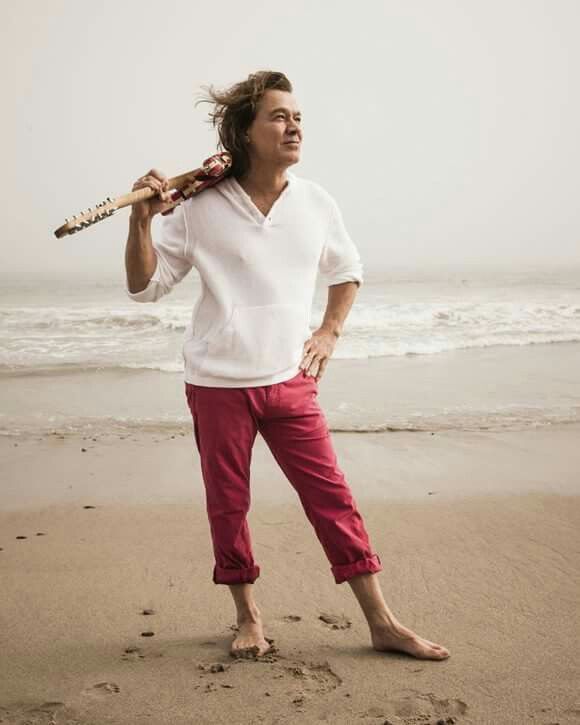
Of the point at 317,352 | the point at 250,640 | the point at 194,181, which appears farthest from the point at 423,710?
the point at 194,181

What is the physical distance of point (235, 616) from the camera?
2.68 m

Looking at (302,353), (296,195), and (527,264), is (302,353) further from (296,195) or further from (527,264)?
(527,264)

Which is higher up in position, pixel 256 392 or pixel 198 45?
pixel 198 45

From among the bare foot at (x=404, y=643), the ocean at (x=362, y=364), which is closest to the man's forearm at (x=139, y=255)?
the bare foot at (x=404, y=643)

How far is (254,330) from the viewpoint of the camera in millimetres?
2277

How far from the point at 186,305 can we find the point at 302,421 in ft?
45.1

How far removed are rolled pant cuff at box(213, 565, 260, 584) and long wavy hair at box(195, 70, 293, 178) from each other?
112 centimetres

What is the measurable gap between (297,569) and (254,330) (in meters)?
1.14

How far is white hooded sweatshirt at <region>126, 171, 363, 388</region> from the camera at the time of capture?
2270mm

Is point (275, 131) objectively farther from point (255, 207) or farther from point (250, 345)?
point (250, 345)

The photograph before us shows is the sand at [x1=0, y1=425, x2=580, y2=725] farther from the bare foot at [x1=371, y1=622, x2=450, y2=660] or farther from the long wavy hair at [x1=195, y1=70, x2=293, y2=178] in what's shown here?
the long wavy hair at [x1=195, y1=70, x2=293, y2=178]

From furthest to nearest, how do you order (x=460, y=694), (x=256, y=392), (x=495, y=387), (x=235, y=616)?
(x=495, y=387)
(x=235, y=616)
(x=256, y=392)
(x=460, y=694)

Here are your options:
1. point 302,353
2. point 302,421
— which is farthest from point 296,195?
point 302,421

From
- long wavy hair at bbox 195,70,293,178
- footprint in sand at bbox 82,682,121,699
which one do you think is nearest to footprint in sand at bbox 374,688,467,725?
footprint in sand at bbox 82,682,121,699
